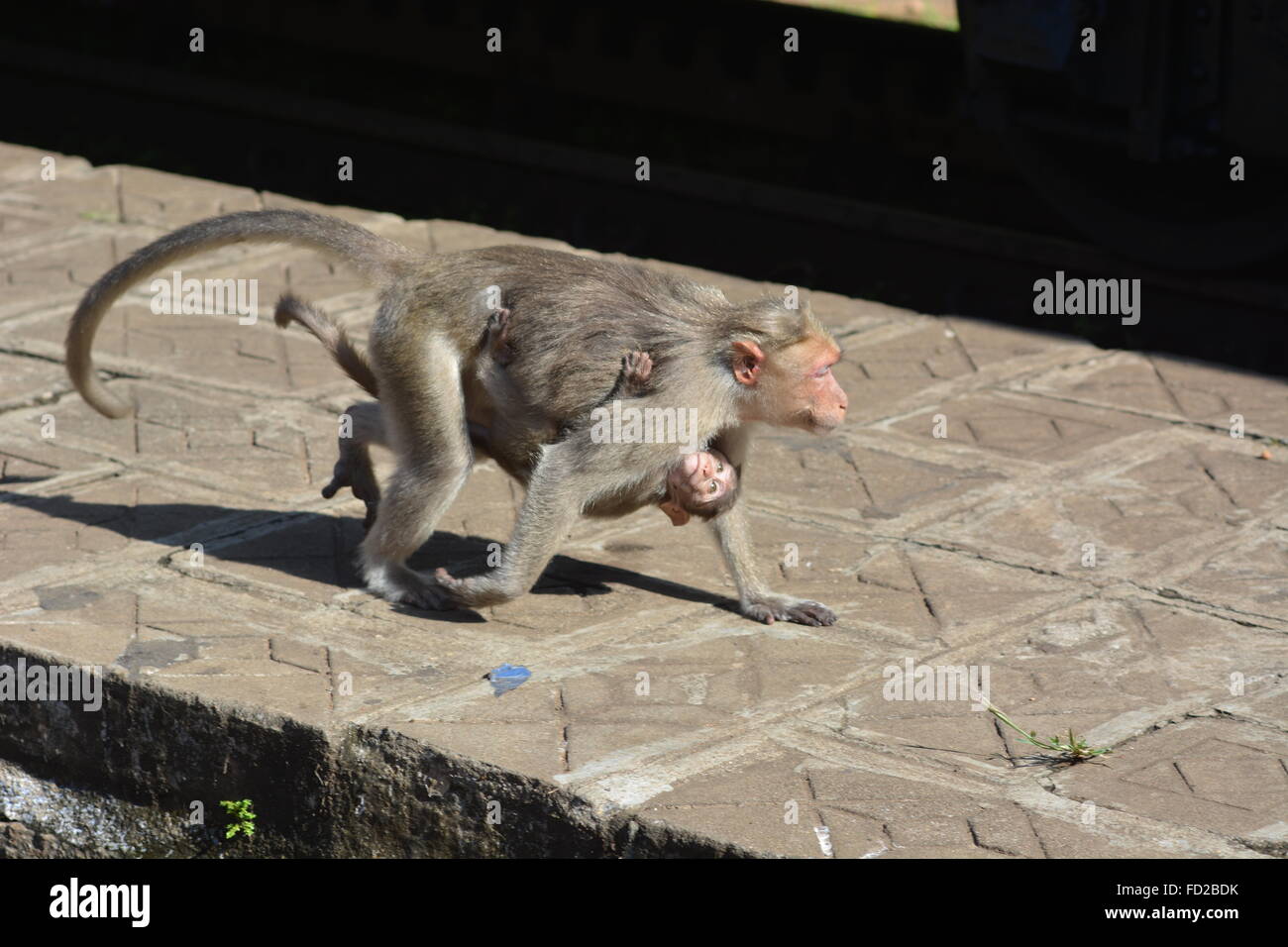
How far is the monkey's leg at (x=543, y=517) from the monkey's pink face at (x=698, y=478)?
0.89ft

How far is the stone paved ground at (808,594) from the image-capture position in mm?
4133

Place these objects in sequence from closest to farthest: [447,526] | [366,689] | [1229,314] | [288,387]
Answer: [366,689] → [447,526] → [288,387] → [1229,314]

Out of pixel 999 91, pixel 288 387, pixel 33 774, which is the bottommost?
pixel 33 774

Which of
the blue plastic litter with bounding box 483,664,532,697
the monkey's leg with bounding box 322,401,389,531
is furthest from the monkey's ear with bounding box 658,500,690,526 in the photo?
the monkey's leg with bounding box 322,401,389,531

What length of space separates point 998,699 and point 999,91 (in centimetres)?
416

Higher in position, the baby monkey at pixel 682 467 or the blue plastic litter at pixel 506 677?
the baby monkey at pixel 682 467

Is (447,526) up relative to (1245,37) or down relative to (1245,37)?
down

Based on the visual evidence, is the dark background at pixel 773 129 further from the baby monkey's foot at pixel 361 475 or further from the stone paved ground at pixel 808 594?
the baby monkey's foot at pixel 361 475

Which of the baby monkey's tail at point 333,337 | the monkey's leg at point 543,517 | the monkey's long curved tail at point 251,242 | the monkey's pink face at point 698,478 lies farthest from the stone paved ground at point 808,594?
the monkey's long curved tail at point 251,242

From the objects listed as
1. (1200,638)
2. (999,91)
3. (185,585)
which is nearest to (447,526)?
(185,585)

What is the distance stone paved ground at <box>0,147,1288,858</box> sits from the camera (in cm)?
413

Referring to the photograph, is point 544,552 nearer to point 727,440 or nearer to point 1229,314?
point 727,440

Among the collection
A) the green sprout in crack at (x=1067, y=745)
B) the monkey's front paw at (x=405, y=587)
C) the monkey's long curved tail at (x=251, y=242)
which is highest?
the monkey's long curved tail at (x=251, y=242)

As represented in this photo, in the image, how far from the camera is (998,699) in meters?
4.64
